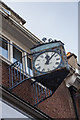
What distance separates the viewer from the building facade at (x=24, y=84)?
8.55 metres

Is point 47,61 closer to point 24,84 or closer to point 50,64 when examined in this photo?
point 50,64

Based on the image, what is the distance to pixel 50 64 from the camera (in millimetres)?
8367

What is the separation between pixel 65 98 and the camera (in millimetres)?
12109

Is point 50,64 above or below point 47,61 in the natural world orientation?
below

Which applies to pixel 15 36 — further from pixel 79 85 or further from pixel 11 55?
pixel 79 85

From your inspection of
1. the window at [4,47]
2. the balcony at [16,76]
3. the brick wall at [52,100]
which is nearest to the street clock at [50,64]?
the balcony at [16,76]

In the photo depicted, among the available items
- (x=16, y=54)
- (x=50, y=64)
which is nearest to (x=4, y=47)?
(x=16, y=54)

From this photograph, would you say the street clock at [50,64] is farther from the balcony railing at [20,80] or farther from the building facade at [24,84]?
the balcony railing at [20,80]

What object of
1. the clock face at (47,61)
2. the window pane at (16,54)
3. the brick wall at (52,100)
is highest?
the window pane at (16,54)

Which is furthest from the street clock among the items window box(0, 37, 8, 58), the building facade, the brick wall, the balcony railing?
window box(0, 37, 8, 58)

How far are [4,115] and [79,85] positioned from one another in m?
6.69

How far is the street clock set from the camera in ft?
26.8

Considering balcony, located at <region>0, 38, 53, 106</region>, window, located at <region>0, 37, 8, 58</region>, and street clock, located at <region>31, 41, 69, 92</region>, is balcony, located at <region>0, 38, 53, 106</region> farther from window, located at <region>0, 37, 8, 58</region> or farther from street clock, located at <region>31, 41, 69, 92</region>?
street clock, located at <region>31, 41, 69, 92</region>

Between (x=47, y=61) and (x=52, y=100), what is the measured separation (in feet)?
9.38
